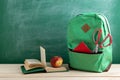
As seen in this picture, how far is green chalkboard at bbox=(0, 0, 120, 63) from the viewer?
1.54m

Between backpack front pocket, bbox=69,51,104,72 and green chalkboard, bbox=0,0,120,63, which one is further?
green chalkboard, bbox=0,0,120,63

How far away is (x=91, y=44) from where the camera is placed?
1323 millimetres

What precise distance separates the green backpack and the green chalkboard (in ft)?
0.63

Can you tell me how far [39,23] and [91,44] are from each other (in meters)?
0.41

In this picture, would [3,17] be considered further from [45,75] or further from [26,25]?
[45,75]

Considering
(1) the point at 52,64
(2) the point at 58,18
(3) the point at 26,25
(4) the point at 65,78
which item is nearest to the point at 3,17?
(3) the point at 26,25

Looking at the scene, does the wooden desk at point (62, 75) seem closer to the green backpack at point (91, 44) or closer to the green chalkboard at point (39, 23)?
the green backpack at point (91, 44)

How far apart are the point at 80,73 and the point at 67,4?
47 cm

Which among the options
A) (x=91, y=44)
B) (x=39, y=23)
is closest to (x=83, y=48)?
(x=91, y=44)

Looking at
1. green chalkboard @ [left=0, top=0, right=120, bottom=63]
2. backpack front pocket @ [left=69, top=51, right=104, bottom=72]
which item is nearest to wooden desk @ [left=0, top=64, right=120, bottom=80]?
backpack front pocket @ [left=69, top=51, right=104, bottom=72]

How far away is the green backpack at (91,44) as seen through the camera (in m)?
1.31

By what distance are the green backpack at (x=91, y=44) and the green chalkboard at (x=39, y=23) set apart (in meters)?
0.19

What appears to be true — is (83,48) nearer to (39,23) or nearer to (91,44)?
(91,44)

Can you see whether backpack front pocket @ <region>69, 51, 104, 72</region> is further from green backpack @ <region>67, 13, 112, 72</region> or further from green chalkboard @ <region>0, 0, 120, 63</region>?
green chalkboard @ <region>0, 0, 120, 63</region>
